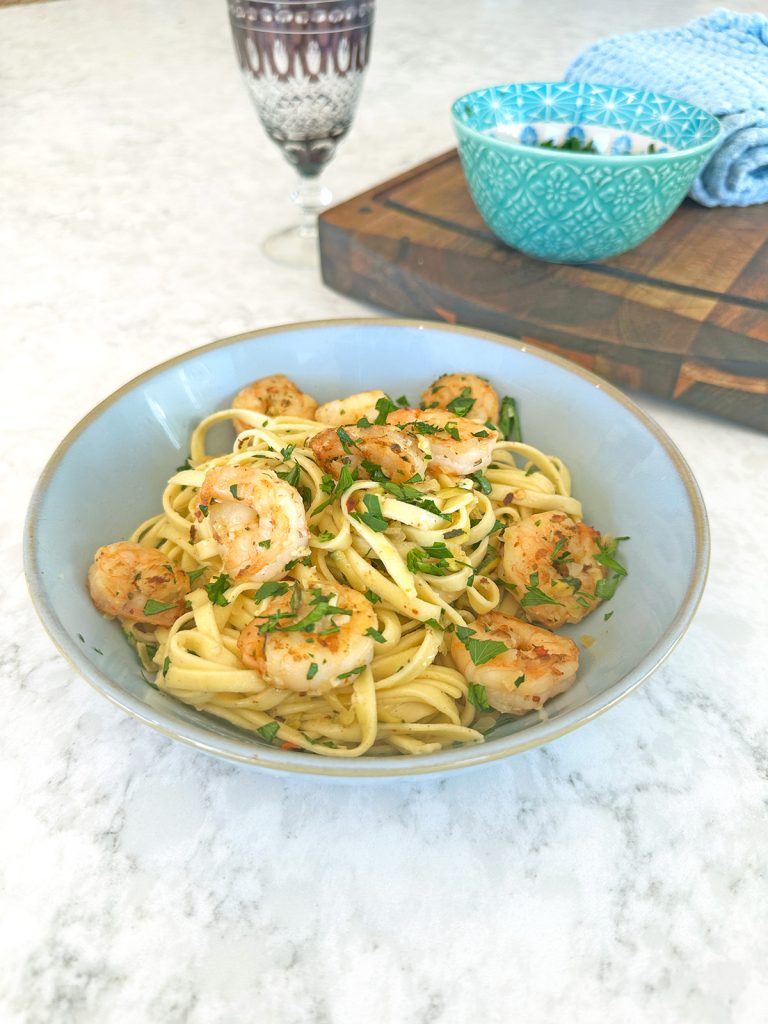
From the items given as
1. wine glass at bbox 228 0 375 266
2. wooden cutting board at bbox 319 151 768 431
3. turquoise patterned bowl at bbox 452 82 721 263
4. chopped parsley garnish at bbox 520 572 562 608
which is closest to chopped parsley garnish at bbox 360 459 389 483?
chopped parsley garnish at bbox 520 572 562 608

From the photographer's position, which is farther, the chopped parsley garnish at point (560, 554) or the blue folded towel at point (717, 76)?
the blue folded towel at point (717, 76)

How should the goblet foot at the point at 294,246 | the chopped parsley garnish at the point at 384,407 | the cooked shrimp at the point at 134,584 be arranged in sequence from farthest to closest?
the goblet foot at the point at 294,246 → the chopped parsley garnish at the point at 384,407 → the cooked shrimp at the point at 134,584

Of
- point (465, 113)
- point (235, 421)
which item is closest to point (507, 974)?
point (235, 421)

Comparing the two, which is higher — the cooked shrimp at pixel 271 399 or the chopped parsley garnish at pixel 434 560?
the cooked shrimp at pixel 271 399

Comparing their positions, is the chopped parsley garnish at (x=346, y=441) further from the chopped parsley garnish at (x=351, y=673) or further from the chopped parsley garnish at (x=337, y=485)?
the chopped parsley garnish at (x=351, y=673)

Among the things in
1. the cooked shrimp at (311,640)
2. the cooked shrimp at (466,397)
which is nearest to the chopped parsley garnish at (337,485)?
the cooked shrimp at (311,640)

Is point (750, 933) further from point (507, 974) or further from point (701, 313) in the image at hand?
point (701, 313)
